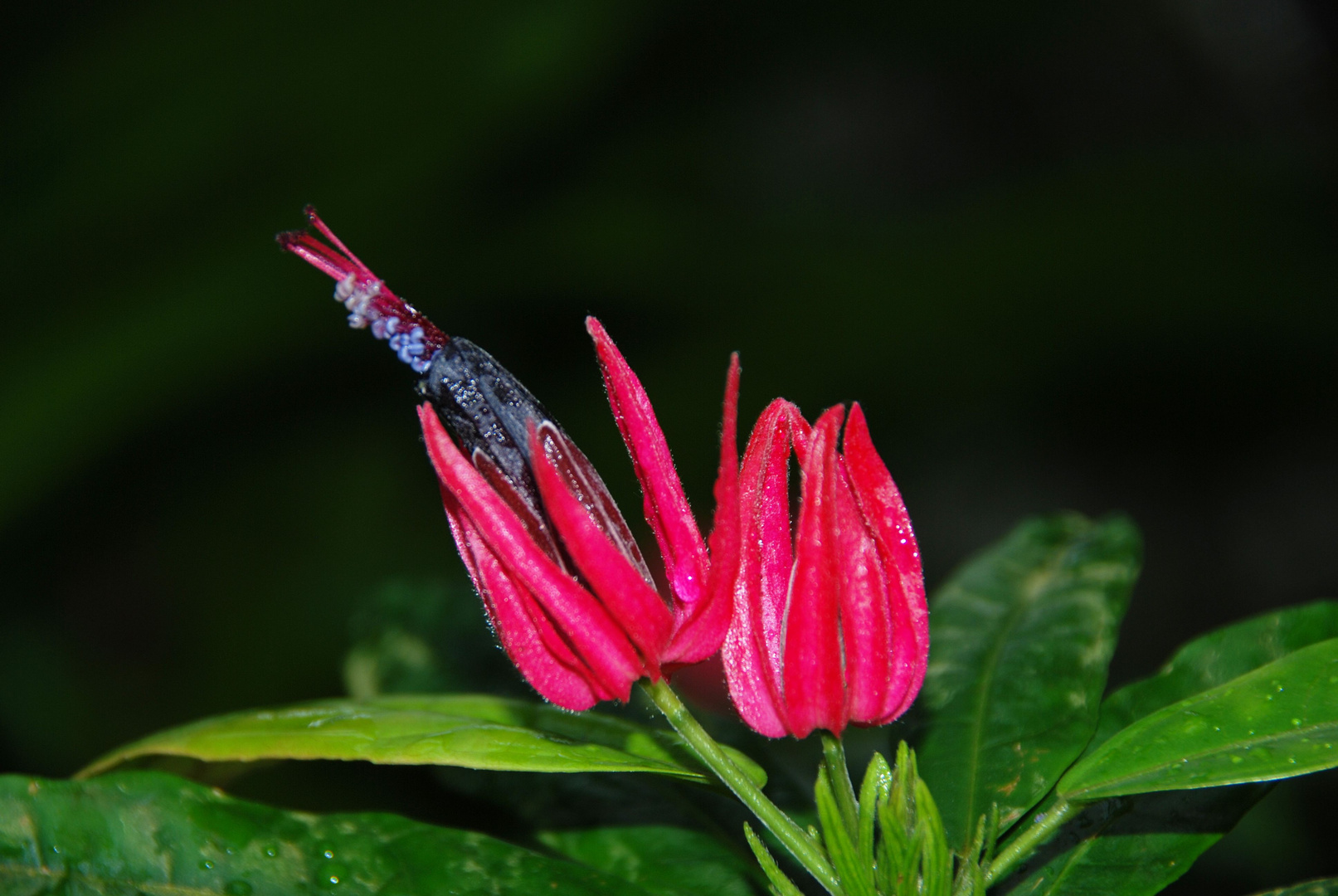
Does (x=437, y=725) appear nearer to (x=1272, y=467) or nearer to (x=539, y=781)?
(x=539, y=781)

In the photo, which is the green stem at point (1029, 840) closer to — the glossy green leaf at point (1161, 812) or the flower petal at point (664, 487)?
the glossy green leaf at point (1161, 812)

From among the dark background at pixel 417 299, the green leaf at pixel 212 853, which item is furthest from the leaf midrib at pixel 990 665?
the dark background at pixel 417 299

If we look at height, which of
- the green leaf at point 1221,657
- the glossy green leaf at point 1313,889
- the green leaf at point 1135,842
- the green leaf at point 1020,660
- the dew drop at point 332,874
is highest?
the dew drop at point 332,874

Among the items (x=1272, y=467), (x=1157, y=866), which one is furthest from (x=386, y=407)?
Result: (x=1272, y=467)

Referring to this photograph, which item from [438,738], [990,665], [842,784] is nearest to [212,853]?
[438,738]

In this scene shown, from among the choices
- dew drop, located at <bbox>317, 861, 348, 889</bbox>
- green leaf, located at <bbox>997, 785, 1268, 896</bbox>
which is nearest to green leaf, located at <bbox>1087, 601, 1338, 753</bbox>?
green leaf, located at <bbox>997, 785, 1268, 896</bbox>
